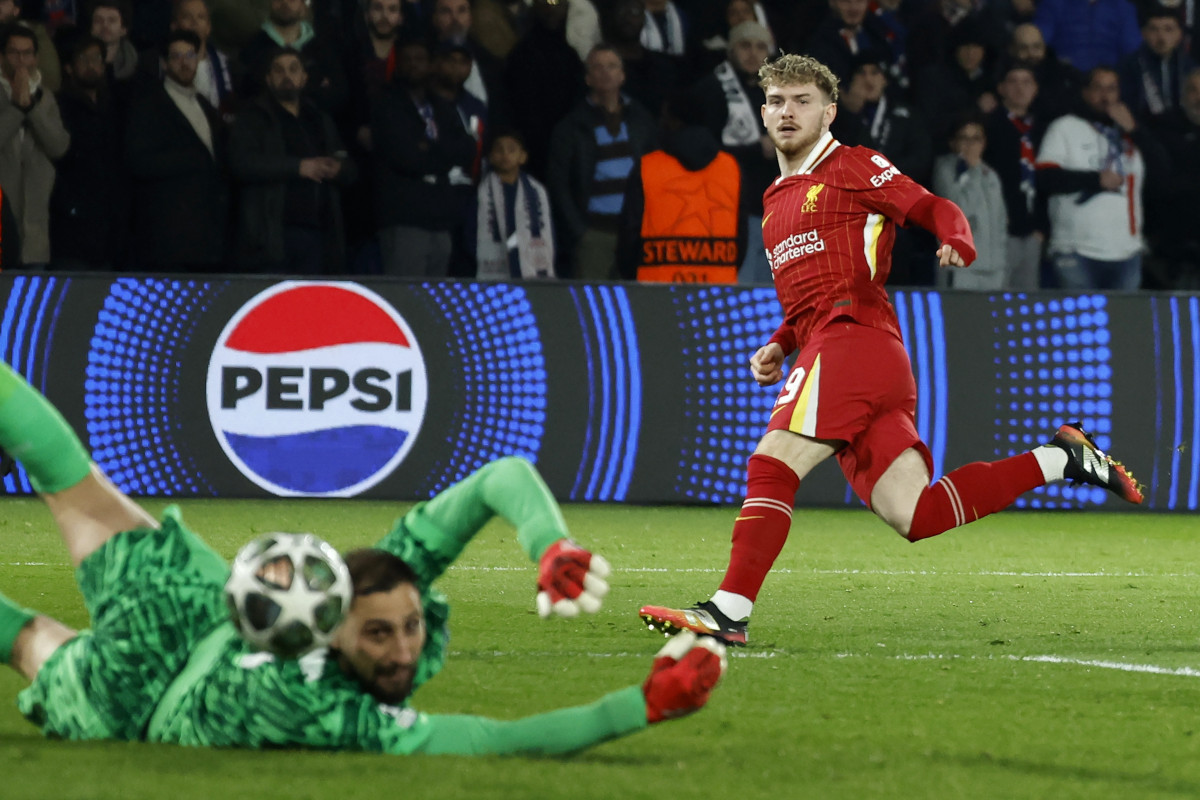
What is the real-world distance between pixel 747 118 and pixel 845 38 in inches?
41.9

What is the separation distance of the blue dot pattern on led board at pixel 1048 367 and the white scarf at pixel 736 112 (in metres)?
1.95

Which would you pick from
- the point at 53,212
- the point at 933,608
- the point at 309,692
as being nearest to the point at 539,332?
the point at 53,212

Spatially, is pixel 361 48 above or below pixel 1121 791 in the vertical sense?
above

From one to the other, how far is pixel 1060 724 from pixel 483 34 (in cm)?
832

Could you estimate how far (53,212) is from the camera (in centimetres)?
1075

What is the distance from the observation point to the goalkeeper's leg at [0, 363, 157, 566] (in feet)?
12.5

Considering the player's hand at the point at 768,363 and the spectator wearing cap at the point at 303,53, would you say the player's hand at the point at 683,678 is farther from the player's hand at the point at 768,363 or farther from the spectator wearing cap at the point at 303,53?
the spectator wearing cap at the point at 303,53

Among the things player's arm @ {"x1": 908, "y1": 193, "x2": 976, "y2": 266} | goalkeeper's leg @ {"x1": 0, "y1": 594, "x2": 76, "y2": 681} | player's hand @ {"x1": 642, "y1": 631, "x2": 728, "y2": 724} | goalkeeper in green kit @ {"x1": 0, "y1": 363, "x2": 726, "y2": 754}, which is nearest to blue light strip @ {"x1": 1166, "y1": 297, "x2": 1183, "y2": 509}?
player's arm @ {"x1": 908, "y1": 193, "x2": 976, "y2": 266}

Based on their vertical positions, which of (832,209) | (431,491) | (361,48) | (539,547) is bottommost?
(431,491)

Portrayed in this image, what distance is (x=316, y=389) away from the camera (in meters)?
10.3

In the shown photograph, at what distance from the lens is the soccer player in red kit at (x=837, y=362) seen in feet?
18.3

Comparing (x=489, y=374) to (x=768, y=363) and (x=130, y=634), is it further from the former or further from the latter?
(x=130, y=634)

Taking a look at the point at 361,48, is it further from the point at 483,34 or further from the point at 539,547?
the point at 539,547

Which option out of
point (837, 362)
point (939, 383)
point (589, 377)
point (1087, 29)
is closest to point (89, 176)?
point (589, 377)
